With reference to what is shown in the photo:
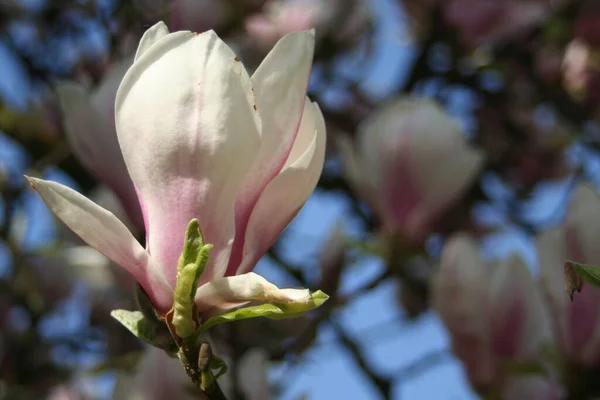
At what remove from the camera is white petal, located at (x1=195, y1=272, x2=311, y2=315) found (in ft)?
1.59

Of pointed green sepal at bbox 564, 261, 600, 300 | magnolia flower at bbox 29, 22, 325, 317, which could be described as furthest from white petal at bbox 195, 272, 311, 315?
pointed green sepal at bbox 564, 261, 600, 300

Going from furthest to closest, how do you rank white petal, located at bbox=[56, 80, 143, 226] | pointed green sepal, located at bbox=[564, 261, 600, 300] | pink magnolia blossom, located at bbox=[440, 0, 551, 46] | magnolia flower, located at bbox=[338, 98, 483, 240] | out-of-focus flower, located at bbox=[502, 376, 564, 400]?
pink magnolia blossom, located at bbox=[440, 0, 551, 46] < magnolia flower, located at bbox=[338, 98, 483, 240] < out-of-focus flower, located at bbox=[502, 376, 564, 400] < white petal, located at bbox=[56, 80, 143, 226] < pointed green sepal, located at bbox=[564, 261, 600, 300]

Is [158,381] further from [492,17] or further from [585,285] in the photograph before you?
[492,17]

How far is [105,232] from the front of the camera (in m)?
0.52

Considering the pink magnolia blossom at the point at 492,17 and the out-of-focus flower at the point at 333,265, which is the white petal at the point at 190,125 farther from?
the pink magnolia blossom at the point at 492,17

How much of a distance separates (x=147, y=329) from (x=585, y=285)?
545 millimetres

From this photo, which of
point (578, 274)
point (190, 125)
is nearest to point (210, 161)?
point (190, 125)

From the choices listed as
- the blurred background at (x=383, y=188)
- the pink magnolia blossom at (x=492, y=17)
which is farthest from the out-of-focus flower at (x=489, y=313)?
the pink magnolia blossom at (x=492, y=17)

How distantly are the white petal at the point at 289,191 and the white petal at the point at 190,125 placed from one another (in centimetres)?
2

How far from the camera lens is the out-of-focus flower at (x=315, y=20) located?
1.95m

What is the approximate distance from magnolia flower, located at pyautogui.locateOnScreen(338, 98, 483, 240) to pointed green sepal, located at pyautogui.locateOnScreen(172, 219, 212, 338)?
70 cm

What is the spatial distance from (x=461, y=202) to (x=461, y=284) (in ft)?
2.03

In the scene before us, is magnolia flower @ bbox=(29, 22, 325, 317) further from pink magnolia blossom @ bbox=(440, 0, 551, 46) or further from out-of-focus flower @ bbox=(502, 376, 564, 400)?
pink magnolia blossom @ bbox=(440, 0, 551, 46)

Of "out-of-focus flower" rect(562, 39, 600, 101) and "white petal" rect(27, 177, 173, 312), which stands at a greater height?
"white petal" rect(27, 177, 173, 312)
